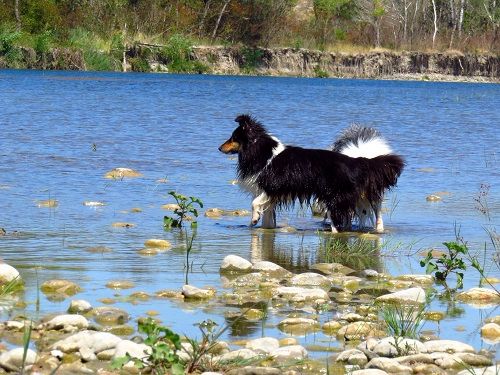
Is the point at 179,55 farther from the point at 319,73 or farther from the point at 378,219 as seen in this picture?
the point at 378,219

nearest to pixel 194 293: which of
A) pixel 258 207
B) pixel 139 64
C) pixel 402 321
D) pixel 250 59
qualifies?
pixel 402 321

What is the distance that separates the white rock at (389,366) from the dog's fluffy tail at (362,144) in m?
5.67

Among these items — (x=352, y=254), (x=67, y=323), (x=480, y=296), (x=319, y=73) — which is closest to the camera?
(x=67, y=323)

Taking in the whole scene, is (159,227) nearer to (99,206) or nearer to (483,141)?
(99,206)

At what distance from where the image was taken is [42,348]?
16.7 feet

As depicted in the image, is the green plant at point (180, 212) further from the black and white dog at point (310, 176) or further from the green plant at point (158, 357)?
the green plant at point (158, 357)

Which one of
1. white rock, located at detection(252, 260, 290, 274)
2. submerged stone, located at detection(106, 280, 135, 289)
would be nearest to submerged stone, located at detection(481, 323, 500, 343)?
white rock, located at detection(252, 260, 290, 274)

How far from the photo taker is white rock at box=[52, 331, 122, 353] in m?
5.01

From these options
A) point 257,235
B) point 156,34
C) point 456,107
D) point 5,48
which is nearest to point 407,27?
point 156,34

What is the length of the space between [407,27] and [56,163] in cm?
4591

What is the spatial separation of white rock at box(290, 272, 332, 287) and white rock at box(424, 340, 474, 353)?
1.83 m

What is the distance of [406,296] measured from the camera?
658cm

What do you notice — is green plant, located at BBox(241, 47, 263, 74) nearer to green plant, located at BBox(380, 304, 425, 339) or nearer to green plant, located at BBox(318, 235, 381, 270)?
green plant, located at BBox(318, 235, 381, 270)

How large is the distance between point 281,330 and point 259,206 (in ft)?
14.6
